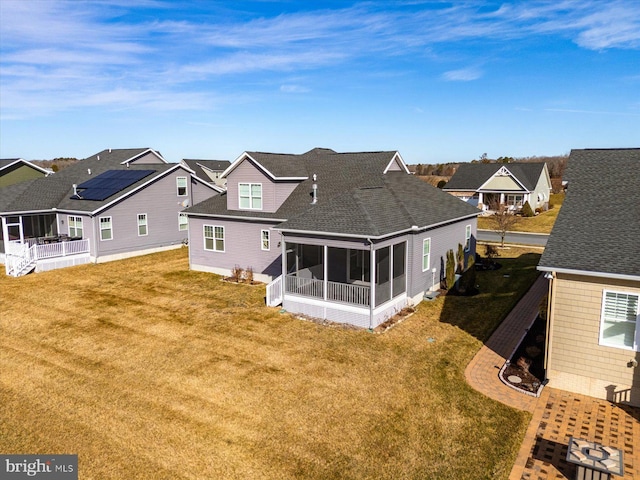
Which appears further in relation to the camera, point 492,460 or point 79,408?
point 79,408

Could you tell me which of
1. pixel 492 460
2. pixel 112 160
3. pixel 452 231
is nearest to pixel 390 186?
pixel 452 231

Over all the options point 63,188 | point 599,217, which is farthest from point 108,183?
point 599,217

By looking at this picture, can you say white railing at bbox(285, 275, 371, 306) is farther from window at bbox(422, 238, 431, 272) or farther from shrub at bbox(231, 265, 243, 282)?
shrub at bbox(231, 265, 243, 282)

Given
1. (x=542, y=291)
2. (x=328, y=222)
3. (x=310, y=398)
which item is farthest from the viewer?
(x=542, y=291)

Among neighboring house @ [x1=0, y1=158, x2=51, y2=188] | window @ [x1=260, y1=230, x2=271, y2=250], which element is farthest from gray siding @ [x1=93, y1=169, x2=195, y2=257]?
window @ [x1=260, y1=230, x2=271, y2=250]

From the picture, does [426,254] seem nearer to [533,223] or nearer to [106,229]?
[106,229]

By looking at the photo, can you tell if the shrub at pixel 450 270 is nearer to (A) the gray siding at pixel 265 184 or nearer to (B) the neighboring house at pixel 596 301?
A: (B) the neighboring house at pixel 596 301

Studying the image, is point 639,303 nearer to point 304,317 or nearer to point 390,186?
point 304,317
